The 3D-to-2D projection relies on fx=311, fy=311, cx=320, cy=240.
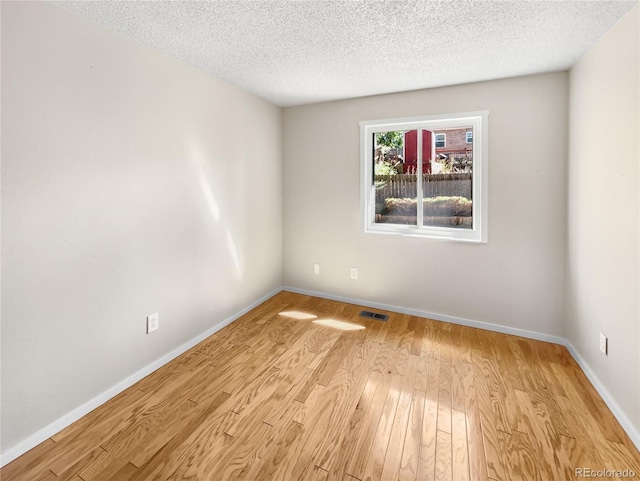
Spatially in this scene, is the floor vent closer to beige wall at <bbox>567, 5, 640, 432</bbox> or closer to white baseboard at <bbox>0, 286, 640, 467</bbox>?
white baseboard at <bbox>0, 286, 640, 467</bbox>

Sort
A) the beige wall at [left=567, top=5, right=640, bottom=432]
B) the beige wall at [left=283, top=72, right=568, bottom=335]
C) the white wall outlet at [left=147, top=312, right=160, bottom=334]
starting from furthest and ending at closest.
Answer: the beige wall at [left=283, top=72, right=568, bottom=335] → the white wall outlet at [left=147, top=312, right=160, bottom=334] → the beige wall at [left=567, top=5, right=640, bottom=432]

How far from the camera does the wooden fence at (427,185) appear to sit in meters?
3.05

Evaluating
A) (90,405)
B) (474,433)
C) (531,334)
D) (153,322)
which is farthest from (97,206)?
(531,334)

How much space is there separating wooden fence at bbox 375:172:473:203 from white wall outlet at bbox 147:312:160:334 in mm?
2437

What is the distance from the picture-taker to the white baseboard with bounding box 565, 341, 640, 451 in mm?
1629

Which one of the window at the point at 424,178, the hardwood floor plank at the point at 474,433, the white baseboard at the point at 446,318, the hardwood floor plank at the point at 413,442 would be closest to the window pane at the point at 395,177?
the window at the point at 424,178

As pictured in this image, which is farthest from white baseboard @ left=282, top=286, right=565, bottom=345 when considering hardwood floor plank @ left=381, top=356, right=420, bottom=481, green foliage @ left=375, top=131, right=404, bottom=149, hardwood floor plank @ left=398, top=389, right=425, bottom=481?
green foliage @ left=375, top=131, right=404, bottom=149

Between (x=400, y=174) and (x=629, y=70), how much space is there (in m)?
1.86

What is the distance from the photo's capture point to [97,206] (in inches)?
74.3

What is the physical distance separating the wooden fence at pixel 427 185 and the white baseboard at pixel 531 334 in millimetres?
1196

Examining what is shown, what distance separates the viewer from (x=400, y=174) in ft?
11.0

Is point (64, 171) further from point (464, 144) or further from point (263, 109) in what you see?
point (464, 144)

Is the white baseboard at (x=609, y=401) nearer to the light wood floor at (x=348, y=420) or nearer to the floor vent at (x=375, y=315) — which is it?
the light wood floor at (x=348, y=420)

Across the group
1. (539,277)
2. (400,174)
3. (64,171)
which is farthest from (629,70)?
(64,171)
